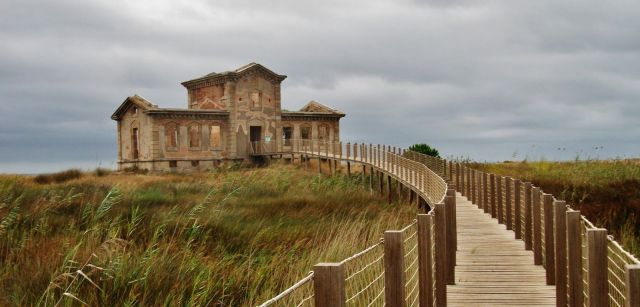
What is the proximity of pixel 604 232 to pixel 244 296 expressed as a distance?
3840 millimetres

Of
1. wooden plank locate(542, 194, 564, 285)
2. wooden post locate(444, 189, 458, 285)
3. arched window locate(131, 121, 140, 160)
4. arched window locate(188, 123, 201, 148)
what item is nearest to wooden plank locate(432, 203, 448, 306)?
wooden post locate(444, 189, 458, 285)

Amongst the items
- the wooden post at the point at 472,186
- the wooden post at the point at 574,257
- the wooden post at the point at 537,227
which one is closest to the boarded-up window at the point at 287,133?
the wooden post at the point at 472,186

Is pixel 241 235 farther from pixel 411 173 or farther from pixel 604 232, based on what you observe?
pixel 411 173

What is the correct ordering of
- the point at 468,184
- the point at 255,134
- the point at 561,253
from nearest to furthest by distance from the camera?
the point at 561,253
the point at 468,184
the point at 255,134

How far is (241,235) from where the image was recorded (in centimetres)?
1045

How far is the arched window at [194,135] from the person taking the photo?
129 feet

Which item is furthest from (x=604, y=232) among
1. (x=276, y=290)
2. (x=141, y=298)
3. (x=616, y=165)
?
(x=616, y=165)

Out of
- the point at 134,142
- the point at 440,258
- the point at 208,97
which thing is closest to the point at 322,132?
the point at 208,97

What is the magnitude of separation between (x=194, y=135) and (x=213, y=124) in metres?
2.41

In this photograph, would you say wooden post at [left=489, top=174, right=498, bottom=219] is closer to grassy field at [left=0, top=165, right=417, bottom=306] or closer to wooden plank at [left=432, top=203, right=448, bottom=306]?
grassy field at [left=0, top=165, right=417, bottom=306]

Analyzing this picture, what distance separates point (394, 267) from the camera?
449cm

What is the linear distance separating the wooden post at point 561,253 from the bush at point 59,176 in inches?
970

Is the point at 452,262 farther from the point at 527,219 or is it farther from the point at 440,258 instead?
the point at 527,219

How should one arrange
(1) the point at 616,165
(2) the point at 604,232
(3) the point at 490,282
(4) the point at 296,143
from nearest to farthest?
(2) the point at 604,232 → (3) the point at 490,282 → (1) the point at 616,165 → (4) the point at 296,143
